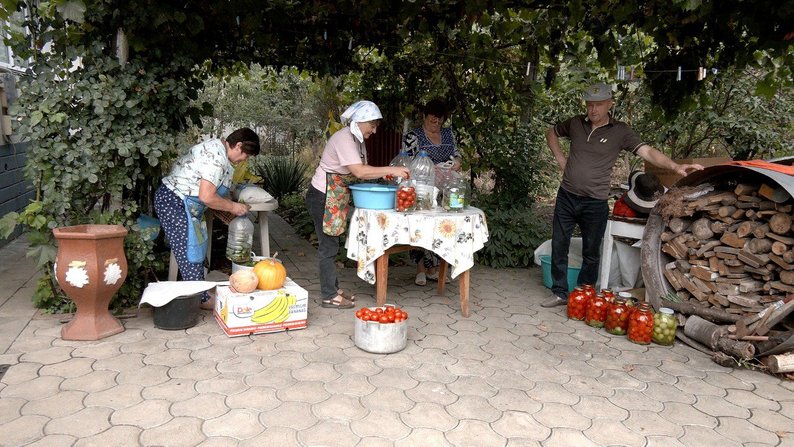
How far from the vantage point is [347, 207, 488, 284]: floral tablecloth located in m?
4.03

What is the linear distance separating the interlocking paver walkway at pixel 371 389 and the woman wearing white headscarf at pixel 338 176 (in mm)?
377

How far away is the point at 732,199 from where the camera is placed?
3900mm

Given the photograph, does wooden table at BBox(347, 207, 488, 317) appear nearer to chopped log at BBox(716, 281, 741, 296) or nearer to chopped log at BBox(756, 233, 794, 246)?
chopped log at BBox(716, 281, 741, 296)

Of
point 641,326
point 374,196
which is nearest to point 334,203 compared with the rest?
point 374,196

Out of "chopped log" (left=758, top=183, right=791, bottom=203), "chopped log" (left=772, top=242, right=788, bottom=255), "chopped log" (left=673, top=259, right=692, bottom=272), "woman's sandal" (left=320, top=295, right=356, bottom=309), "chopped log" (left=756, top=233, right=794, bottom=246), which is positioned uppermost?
"chopped log" (left=758, top=183, right=791, bottom=203)

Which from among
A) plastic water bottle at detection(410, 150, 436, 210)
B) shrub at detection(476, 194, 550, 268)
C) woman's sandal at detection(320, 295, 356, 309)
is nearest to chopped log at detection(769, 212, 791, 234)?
plastic water bottle at detection(410, 150, 436, 210)

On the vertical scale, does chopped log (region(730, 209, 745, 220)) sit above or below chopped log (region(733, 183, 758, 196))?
below

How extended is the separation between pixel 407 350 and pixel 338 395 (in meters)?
0.79

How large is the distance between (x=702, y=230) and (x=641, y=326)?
889 mm

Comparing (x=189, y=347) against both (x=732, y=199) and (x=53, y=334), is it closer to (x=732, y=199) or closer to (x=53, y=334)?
(x=53, y=334)

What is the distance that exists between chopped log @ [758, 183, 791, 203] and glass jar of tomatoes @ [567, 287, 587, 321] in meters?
1.43

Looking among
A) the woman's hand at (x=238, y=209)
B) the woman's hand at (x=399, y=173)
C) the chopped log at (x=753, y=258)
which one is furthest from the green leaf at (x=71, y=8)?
the chopped log at (x=753, y=258)

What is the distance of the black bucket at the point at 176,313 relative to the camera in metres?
3.71

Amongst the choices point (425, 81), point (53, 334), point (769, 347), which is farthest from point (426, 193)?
point (425, 81)
